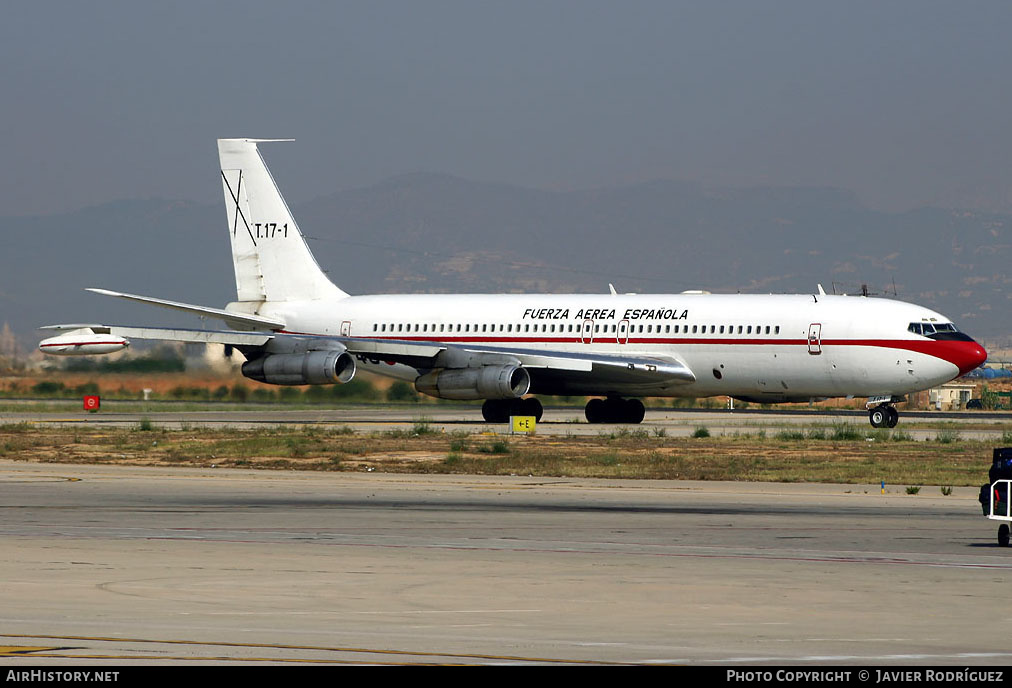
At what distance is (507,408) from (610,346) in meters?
4.24

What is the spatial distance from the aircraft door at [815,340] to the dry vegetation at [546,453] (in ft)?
14.6

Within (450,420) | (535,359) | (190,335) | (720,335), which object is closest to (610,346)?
(535,359)

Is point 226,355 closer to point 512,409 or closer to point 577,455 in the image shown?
point 512,409

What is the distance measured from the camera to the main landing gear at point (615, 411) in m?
56.0

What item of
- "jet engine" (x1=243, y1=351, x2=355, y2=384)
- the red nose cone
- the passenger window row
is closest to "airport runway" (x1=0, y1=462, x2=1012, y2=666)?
the red nose cone

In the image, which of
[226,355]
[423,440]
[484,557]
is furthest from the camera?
[226,355]

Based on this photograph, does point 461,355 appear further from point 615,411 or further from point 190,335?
point 190,335

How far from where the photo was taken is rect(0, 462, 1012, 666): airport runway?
1192 cm

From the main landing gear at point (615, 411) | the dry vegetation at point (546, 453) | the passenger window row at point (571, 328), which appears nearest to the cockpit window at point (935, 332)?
the passenger window row at point (571, 328)

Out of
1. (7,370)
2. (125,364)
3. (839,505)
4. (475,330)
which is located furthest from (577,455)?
(7,370)

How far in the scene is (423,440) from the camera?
42094 mm

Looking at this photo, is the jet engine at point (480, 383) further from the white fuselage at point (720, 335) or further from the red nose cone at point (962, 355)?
the red nose cone at point (962, 355)

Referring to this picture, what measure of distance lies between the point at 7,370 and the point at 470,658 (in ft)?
216

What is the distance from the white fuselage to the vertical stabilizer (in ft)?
15.5
